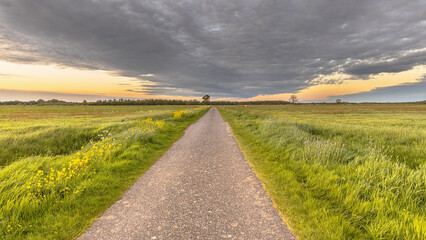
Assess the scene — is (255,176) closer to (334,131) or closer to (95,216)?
(95,216)

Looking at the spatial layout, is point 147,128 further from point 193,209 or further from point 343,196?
point 343,196

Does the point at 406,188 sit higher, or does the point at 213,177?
the point at 406,188

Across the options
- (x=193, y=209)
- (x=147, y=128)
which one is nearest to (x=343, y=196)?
(x=193, y=209)

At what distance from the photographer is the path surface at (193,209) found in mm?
3262

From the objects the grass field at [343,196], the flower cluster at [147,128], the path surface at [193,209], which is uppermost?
the flower cluster at [147,128]

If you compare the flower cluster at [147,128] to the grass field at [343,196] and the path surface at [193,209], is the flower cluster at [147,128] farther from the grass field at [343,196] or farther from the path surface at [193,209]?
the grass field at [343,196]

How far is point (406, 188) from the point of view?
4.37 metres

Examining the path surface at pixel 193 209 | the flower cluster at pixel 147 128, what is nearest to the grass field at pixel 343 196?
the path surface at pixel 193 209

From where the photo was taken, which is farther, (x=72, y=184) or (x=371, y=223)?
(x=72, y=184)

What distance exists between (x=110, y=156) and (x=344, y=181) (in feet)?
28.2

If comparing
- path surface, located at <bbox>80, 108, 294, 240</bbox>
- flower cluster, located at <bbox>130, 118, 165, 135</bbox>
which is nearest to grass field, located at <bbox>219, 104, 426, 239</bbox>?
path surface, located at <bbox>80, 108, 294, 240</bbox>

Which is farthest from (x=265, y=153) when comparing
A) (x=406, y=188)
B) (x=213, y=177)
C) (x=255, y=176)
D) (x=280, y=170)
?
(x=406, y=188)

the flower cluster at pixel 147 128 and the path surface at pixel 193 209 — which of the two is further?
the flower cluster at pixel 147 128

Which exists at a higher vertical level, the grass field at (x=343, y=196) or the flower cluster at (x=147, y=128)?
the flower cluster at (x=147, y=128)
